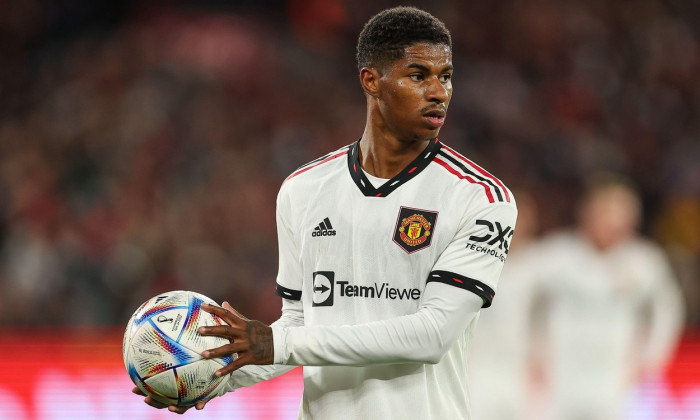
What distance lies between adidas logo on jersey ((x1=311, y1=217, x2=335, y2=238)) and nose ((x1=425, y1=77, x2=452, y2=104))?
560 millimetres

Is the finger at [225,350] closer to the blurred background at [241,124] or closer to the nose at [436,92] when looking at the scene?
the nose at [436,92]

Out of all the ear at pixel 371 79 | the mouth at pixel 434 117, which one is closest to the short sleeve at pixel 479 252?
the mouth at pixel 434 117

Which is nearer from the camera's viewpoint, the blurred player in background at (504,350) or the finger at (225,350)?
the finger at (225,350)

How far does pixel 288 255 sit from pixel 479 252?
76 cm

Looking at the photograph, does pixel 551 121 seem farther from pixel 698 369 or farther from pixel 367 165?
pixel 367 165

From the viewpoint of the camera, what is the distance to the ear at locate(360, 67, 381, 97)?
3533 millimetres

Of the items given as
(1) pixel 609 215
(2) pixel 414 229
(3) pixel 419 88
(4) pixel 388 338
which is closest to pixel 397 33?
(3) pixel 419 88

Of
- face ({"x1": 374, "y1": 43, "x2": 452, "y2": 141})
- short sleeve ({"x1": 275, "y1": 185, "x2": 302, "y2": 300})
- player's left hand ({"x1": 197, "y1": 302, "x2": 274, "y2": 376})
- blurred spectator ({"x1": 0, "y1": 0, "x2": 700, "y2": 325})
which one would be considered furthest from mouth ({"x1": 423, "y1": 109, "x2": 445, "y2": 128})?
blurred spectator ({"x1": 0, "y1": 0, "x2": 700, "y2": 325})

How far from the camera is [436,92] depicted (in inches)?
133

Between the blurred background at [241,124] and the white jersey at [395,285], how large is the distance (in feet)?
21.3

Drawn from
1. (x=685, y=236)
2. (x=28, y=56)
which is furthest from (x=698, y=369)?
(x=28, y=56)

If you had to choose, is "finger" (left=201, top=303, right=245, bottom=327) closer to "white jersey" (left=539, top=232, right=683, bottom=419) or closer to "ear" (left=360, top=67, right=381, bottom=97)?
"ear" (left=360, top=67, right=381, bottom=97)

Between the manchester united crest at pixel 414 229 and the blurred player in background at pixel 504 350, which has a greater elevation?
the manchester united crest at pixel 414 229

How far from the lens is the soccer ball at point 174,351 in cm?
327
